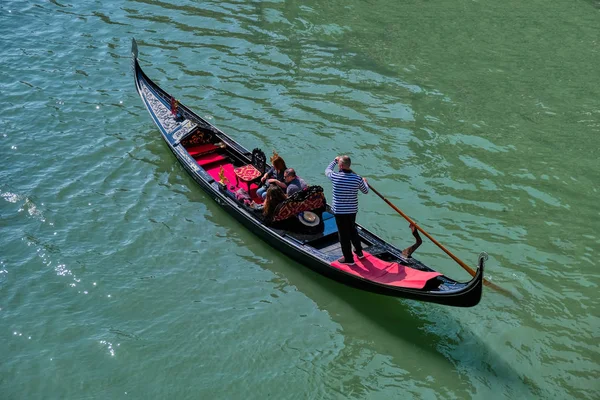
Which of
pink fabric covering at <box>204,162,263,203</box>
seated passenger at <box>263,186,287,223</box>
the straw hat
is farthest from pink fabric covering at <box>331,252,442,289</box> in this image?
pink fabric covering at <box>204,162,263,203</box>

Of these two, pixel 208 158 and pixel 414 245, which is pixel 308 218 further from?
pixel 208 158

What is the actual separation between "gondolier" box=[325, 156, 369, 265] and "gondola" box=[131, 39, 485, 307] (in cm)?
39

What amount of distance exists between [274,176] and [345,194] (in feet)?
6.33

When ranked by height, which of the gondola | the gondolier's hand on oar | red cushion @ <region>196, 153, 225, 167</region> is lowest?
red cushion @ <region>196, 153, 225, 167</region>

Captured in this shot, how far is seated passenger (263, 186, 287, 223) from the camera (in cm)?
839

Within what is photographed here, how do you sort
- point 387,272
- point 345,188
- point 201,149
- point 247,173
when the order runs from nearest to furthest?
point 345,188 < point 387,272 < point 247,173 < point 201,149

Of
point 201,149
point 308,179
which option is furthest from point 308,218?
point 201,149

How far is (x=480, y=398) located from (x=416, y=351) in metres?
0.87

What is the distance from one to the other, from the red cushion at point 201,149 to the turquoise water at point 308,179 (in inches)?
→ 14.4

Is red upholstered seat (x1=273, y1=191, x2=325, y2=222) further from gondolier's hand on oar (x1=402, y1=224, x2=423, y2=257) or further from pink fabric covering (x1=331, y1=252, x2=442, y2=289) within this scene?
gondolier's hand on oar (x1=402, y1=224, x2=423, y2=257)

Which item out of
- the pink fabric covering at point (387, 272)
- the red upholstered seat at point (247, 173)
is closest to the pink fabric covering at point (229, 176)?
the red upholstered seat at point (247, 173)

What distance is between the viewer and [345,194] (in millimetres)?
7480

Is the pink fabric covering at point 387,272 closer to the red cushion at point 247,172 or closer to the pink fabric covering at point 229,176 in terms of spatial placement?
the pink fabric covering at point 229,176

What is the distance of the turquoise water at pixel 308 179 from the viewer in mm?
7082
